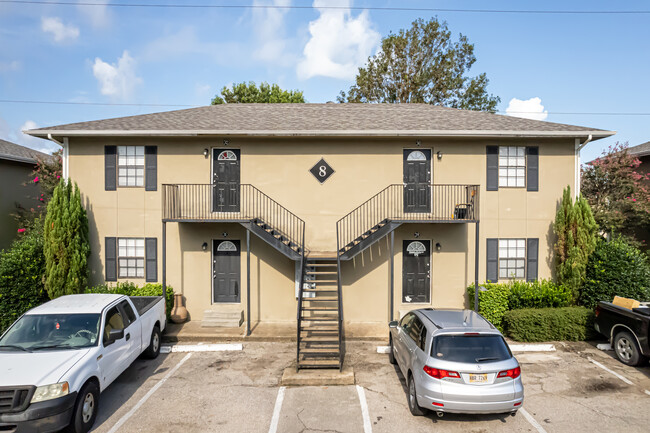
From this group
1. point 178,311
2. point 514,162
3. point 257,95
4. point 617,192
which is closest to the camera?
point 178,311

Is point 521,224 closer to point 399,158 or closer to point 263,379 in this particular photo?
point 399,158

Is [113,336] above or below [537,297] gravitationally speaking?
above

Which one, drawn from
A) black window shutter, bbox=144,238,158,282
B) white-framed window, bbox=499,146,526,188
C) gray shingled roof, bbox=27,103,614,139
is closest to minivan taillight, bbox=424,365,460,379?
gray shingled roof, bbox=27,103,614,139

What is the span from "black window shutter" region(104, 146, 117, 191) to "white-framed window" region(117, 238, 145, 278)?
1.77 meters

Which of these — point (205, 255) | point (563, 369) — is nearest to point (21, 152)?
point (205, 255)

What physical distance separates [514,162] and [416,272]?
482 centimetres

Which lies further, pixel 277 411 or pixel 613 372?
pixel 613 372

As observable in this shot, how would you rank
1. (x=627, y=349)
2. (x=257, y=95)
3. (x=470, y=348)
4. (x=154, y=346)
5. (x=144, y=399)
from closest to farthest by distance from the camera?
1. (x=470, y=348)
2. (x=144, y=399)
3. (x=627, y=349)
4. (x=154, y=346)
5. (x=257, y=95)

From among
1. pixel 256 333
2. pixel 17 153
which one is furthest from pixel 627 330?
pixel 17 153

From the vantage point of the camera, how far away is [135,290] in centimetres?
1106

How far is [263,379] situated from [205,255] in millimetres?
5212

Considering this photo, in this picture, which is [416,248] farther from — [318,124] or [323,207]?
[318,124]

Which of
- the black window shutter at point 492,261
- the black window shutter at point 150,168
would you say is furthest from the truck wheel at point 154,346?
the black window shutter at point 492,261

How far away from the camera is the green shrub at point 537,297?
10.8 m
